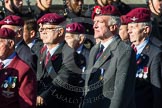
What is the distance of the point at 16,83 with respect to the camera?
581cm

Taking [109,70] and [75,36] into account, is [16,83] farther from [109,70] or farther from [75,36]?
[75,36]

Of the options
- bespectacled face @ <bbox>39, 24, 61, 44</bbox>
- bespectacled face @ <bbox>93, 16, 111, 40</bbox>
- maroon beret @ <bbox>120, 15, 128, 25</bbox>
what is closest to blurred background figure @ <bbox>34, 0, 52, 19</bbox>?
bespectacled face @ <bbox>39, 24, 61, 44</bbox>

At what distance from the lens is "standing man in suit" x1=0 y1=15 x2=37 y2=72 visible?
7227mm

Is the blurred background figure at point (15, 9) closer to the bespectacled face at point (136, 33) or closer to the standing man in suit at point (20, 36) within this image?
the standing man in suit at point (20, 36)

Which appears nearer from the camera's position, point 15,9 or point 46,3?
point 15,9

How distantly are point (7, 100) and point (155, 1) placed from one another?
3.85 metres

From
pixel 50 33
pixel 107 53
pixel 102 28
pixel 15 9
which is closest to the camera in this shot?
Result: pixel 107 53

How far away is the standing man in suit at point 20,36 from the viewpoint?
723 centimetres

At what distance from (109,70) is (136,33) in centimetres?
88

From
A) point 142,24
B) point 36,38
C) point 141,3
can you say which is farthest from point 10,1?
point 142,24

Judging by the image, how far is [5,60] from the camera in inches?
235

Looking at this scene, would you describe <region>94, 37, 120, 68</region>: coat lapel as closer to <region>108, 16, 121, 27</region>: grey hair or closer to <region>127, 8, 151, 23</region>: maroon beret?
<region>108, 16, 121, 27</region>: grey hair

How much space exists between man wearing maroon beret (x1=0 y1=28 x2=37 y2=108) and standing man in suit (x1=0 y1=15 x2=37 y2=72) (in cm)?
117

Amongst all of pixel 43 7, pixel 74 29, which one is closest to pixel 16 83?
pixel 74 29
